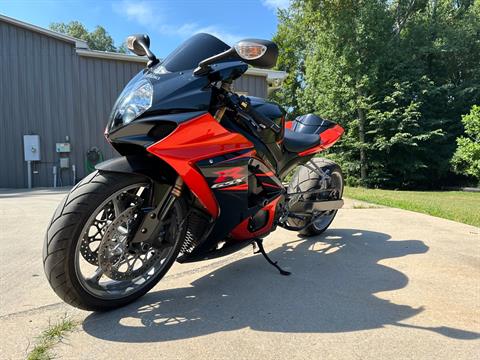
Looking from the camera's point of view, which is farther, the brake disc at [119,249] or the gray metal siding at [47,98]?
the gray metal siding at [47,98]

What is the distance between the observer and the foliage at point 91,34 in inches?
1693

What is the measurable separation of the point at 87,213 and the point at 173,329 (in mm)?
729

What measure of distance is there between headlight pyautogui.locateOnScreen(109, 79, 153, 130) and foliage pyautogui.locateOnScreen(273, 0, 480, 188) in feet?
47.8

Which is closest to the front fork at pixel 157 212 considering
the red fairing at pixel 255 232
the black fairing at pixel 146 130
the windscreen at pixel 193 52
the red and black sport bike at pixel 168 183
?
the red and black sport bike at pixel 168 183

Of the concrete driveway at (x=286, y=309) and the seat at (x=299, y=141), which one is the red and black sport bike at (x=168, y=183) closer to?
the concrete driveway at (x=286, y=309)

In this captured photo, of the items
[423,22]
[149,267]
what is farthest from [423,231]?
[423,22]

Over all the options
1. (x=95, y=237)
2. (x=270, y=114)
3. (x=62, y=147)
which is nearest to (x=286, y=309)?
(x=95, y=237)

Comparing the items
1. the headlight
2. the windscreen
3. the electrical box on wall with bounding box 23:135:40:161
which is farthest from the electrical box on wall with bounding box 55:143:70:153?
the headlight

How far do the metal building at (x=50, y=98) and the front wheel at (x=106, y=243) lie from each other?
9.54 meters

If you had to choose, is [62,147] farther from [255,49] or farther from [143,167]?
[255,49]

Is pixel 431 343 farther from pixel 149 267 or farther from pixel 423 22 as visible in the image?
pixel 423 22

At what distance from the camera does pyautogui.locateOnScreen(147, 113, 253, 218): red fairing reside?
6.45 ft

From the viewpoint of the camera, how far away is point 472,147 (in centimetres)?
1280

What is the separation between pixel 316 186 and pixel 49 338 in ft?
8.50
